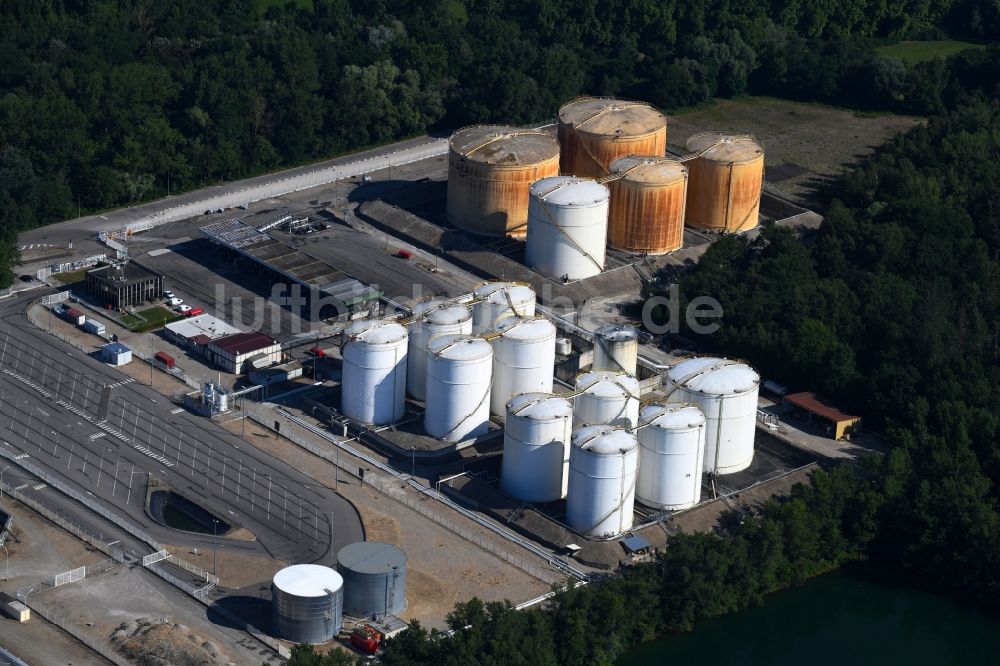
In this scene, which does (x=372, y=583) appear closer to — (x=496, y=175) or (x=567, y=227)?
(x=567, y=227)

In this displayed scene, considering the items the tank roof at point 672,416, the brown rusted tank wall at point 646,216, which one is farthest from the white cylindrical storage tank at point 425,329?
→ the brown rusted tank wall at point 646,216

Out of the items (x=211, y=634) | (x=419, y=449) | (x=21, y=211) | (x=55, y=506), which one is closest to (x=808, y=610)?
(x=419, y=449)

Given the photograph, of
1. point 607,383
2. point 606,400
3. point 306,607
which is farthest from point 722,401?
point 306,607

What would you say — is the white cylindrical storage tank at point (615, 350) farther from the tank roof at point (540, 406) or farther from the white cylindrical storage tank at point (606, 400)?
the tank roof at point (540, 406)

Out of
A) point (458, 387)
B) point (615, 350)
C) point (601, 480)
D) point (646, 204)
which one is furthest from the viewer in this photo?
point (646, 204)

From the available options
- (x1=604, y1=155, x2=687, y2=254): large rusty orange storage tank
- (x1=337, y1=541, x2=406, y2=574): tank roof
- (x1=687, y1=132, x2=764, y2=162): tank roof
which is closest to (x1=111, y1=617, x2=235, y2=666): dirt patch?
(x1=337, y1=541, x2=406, y2=574): tank roof

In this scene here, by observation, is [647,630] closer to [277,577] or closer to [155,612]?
[277,577]
